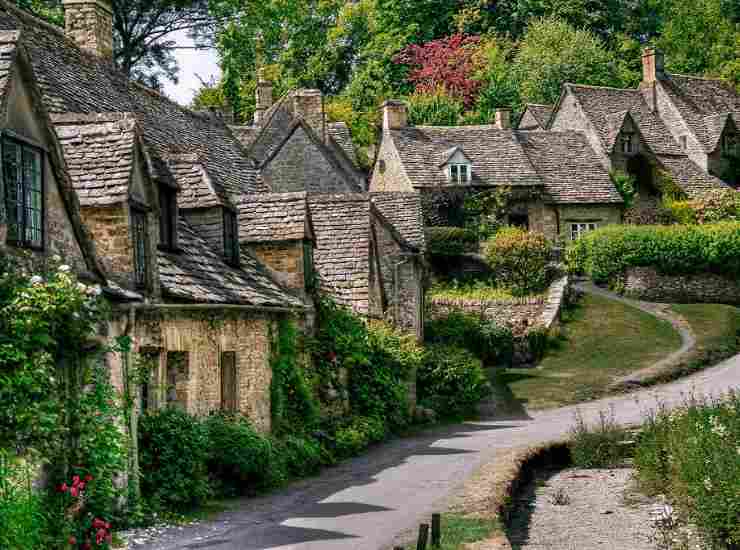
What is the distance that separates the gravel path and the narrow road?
→ 4.32 feet

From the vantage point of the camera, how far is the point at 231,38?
214 ft

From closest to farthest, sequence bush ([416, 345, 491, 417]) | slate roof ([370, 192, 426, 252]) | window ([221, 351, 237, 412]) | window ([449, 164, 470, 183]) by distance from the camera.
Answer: window ([221, 351, 237, 412])
bush ([416, 345, 491, 417])
slate roof ([370, 192, 426, 252])
window ([449, 164, 470, 183])

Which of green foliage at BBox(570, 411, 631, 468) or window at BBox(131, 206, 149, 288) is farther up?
window at BBox(131, 206, 149, 288)

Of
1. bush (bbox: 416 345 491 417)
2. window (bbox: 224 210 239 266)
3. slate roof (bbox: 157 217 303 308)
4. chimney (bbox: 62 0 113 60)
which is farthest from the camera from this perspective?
bush (bbox: 416 345 491 417)

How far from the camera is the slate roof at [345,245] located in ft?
102

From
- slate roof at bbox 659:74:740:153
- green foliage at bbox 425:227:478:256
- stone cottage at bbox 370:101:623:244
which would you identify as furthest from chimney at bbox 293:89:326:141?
slate roof at bbox 659:74:740:153

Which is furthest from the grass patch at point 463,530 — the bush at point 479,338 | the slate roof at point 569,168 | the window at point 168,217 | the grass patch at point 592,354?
the slate roof at point 569,168

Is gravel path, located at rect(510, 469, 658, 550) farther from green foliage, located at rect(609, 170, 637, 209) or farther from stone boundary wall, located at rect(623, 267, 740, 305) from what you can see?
green foliage, located at rect(609, 170, 637, 209)

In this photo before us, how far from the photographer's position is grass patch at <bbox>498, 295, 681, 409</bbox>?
36.4 meters

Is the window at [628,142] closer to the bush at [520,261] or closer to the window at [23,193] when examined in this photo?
the bush at [520,261]

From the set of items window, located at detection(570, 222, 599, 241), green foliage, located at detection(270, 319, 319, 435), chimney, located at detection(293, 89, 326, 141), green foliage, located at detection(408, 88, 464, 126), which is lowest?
green foliage, located at detection(270, 319, 319, 435)

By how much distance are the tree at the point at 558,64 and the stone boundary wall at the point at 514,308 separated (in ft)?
114

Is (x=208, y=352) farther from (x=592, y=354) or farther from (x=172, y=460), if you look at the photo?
(x=592, y=354)

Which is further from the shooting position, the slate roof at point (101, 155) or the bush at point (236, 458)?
the bush at point (236, 458)
